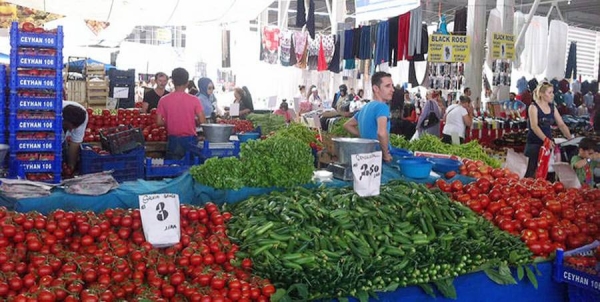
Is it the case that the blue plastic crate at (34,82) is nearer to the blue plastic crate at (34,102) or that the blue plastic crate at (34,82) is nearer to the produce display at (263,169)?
the blue plastic crate at (34,102)

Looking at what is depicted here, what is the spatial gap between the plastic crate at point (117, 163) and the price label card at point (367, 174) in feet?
10.6

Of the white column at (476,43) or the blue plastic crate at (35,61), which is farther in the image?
the white column at (476,43)

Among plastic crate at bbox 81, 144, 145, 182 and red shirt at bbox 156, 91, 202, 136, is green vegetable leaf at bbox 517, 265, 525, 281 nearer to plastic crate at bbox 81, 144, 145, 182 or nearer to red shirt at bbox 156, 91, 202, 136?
plastic crate at bbox 81, 144, 145, 182

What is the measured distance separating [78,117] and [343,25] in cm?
812

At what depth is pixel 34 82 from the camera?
18.2ft

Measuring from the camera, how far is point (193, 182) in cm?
446

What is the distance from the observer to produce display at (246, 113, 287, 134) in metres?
9.20

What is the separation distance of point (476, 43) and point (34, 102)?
9913mm

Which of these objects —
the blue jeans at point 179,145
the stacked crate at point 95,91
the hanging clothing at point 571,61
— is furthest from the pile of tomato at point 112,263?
the hanging clothing at point 571,61

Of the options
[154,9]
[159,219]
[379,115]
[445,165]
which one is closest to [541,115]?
[445,165]

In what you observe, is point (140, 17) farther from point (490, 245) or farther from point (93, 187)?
point (490, 245)

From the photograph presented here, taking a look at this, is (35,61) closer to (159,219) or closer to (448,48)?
(159,219)

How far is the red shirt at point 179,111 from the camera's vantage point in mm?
6855

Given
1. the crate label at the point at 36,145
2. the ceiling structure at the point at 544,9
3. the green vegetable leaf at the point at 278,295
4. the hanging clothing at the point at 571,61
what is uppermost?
the ceiling structure at the point at 544,9
